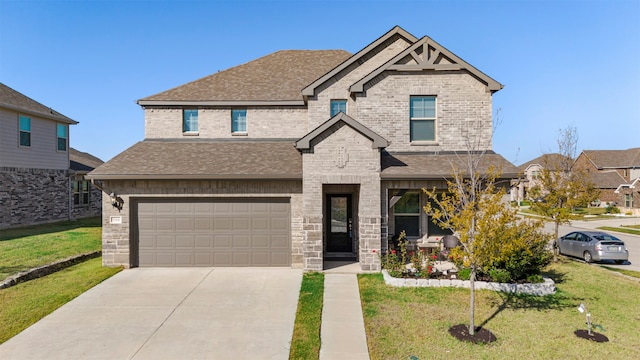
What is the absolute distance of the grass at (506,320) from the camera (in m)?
6.27

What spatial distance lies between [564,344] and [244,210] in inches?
386

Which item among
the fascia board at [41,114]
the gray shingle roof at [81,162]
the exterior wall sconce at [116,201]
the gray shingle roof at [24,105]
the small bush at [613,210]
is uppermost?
the gray shingle roof at [24,105]

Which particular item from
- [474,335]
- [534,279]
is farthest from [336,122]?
[534,279]

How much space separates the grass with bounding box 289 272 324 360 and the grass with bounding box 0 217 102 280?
31.2 ft

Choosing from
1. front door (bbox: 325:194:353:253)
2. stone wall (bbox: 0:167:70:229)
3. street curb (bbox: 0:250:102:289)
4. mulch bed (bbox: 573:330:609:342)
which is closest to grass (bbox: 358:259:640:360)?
mulch bed (bbox: 573:330:609:342)

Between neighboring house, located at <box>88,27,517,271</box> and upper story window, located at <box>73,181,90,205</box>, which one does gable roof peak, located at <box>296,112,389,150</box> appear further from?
upper story window, located at <box>73,181,90,205</box>

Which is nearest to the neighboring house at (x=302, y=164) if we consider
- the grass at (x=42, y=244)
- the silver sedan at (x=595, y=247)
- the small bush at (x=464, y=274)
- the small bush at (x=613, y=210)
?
the small bush at (x=464, y=274)

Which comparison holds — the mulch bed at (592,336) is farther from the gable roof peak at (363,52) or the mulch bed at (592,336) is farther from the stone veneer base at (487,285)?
the gable roof peak at (363,52)

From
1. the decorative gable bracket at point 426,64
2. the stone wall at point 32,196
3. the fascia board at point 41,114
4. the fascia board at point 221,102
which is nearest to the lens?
the decorative gable bracket at point 426,64

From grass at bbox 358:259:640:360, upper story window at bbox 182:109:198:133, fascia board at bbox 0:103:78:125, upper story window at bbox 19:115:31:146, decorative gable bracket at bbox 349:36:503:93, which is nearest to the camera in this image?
grass at bbox 358:259:640:360

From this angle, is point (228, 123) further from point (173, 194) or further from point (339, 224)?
point (339, 224)

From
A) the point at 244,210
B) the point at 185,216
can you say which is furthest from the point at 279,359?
the point at 185,216

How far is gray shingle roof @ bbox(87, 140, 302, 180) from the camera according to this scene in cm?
1173

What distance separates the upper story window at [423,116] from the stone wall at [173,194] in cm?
523
